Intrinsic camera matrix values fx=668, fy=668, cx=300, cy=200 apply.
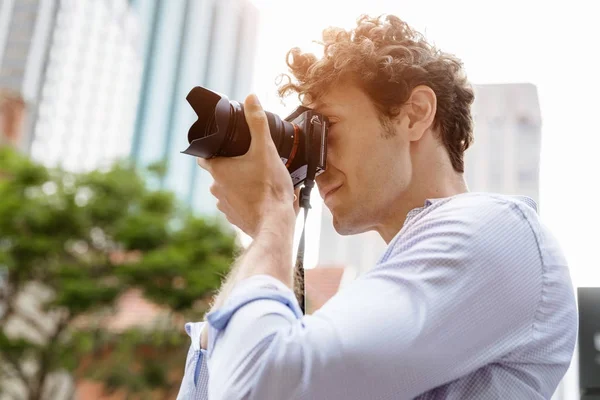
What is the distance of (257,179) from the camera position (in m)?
0.61

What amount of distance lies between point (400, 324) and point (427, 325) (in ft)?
0.07

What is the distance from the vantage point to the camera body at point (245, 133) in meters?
0.62

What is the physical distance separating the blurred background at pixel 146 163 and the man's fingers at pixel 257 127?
37.3 inches

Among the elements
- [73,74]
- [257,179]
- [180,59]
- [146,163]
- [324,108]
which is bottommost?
[257,179]

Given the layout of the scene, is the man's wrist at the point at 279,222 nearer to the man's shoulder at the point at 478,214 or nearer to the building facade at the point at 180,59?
the man's shoulder at the point at 478,214

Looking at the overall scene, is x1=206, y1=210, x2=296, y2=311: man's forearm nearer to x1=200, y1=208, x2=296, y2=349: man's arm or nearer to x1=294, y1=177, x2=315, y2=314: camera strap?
x1=200, y1=208, x2=296, y2=349: man's arm

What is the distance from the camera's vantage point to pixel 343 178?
759mm

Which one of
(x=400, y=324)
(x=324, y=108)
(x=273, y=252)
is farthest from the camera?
(x=324, y=108)

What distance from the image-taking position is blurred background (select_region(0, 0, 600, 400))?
7.72 ft

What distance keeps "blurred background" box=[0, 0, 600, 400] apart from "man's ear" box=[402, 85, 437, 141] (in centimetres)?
77

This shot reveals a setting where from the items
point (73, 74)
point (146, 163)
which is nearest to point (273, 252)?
point (146, 163)

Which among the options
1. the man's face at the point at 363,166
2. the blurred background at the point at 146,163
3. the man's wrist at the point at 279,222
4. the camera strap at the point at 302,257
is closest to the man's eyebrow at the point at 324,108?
the man's face at the point at 363,166

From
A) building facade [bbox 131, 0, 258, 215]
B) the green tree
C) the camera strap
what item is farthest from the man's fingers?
building facade [bbox 131, 0, 258, 215]

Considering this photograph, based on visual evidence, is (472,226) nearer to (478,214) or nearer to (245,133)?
(478,214)
